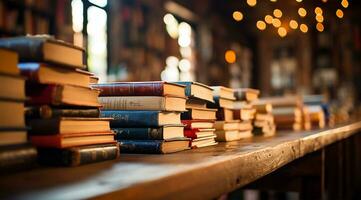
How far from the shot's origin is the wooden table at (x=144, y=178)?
667mm

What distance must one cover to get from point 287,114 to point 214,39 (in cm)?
673

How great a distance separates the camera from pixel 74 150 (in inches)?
37.2

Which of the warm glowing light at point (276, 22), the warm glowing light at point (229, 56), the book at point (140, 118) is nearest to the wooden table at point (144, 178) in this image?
the book at point (140, 118)

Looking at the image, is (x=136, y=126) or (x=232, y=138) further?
(x=232, y=138)

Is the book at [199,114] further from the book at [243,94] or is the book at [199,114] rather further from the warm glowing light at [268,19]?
the warm glowing light at [268,19]

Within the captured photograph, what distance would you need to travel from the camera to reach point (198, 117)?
59.0 inches

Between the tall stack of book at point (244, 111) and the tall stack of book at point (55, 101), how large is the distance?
97cm

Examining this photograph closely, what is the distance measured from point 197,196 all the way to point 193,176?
4 centimetres

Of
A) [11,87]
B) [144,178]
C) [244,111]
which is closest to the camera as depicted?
[144,178]

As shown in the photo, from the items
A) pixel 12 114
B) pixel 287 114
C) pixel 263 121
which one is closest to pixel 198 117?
pixel 12 114

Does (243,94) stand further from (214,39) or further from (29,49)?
(214,39)

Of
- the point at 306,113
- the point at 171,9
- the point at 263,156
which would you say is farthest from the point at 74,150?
the point at 171,9

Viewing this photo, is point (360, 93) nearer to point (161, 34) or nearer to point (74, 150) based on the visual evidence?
point (161, 34)

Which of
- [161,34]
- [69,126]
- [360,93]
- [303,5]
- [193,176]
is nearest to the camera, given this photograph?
[193,176]
